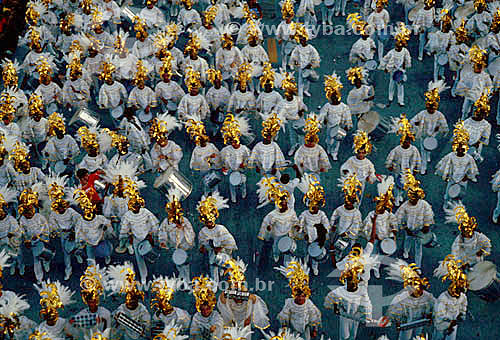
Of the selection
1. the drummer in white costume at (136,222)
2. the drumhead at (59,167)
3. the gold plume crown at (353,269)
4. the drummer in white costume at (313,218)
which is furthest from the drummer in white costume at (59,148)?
the gold plume crown at (353,269)

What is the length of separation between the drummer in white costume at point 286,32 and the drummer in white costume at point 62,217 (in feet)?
25.3

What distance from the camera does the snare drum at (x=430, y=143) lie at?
1816cm

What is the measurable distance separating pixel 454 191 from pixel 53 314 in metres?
9.11

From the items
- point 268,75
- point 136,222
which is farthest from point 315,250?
point 268,75

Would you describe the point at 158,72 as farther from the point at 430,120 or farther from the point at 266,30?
the point at 430,120

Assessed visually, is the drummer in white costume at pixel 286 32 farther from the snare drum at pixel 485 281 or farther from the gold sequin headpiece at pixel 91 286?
the gold sequin headpiece at pixel 91 286

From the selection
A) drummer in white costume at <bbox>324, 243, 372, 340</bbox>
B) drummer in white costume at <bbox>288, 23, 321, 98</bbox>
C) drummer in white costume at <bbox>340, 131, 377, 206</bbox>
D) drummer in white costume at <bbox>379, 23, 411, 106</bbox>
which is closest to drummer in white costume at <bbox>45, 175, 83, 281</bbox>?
drummer in white costume at <bbox>324, 243, 372, 340</bbox>

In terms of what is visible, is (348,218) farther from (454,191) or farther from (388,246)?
(454,191)

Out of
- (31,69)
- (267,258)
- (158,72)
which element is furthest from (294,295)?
(31,69)

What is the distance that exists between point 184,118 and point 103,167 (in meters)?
2.45

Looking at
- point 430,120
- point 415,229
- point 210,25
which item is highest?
point 210,25

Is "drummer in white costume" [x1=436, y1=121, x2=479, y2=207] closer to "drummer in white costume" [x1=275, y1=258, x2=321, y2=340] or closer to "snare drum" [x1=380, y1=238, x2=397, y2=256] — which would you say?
"snare drum" [x1=380, y1=238, x2=397, y2=256]

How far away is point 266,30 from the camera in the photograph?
77.9 feet

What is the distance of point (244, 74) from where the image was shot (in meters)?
18.6
